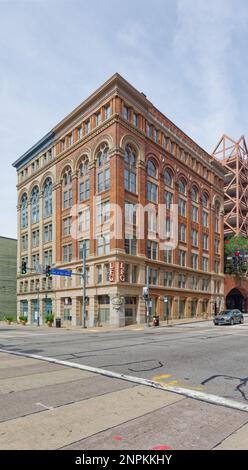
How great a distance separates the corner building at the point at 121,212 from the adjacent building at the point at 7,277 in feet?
25.3

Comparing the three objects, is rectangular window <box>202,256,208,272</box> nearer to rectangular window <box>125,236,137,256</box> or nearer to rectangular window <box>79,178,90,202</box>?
rectangular window <box>125,236,137,256</box>

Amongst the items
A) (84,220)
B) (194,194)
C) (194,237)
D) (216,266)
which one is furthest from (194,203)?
(84,220)

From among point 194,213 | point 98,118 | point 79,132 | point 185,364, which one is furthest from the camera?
point 194,213

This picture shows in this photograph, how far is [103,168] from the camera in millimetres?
45188

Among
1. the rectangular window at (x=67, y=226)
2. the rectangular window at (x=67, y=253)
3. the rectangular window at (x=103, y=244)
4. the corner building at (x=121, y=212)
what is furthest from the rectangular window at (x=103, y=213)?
the rectangular window at (x=67, y=253)

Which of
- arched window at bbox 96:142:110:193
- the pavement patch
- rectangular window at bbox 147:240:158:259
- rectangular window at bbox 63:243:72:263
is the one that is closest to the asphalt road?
the pavement patch

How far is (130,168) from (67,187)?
1176 cm

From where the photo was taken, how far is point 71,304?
4953 cm

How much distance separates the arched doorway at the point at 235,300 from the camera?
73875 millimetres

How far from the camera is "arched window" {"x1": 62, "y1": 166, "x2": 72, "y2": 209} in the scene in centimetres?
5198

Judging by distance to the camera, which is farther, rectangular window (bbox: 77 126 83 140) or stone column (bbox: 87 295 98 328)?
rectangular window (bbox: 77 126 83 140)

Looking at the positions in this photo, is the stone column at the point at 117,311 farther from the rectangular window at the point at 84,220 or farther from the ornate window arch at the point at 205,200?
the ornate window arch at the point at 205,200

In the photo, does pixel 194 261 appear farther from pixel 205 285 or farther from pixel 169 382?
pixel 169 382

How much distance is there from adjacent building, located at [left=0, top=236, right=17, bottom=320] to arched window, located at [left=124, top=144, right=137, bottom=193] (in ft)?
120
